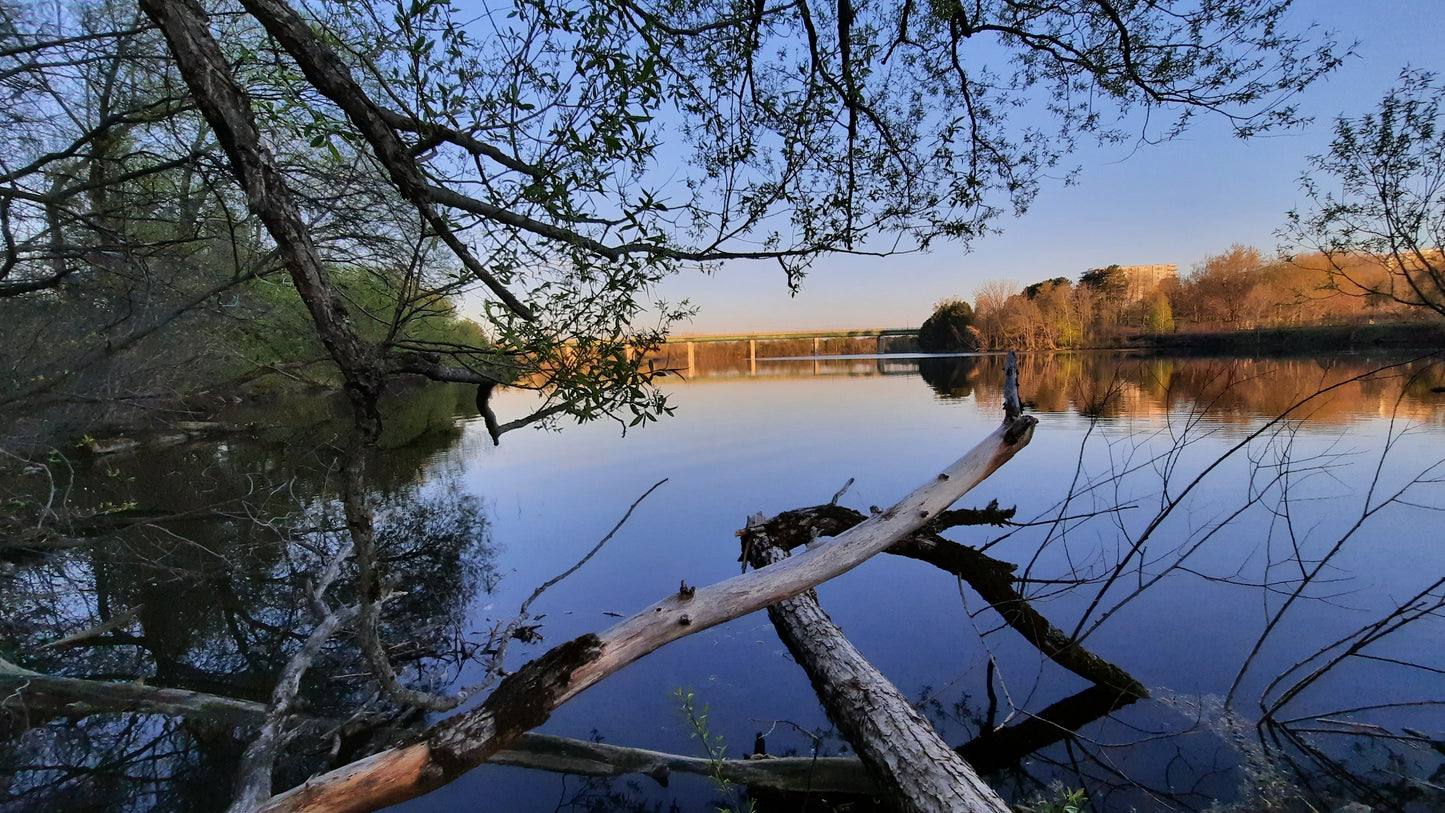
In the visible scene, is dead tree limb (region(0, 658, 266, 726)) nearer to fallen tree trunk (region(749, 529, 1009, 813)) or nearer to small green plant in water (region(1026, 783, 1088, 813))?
fallen tree trunk (region(749, 529, 1009, 813))

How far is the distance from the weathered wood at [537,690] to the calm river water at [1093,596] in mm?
786

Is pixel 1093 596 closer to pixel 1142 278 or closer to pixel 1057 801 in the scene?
pixel 1057 801

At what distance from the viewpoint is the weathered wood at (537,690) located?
1.65 meters

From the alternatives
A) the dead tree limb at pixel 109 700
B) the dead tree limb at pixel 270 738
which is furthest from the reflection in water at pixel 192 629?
the dead tree limb at pixel 270 738

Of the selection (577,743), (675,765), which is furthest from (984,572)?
(577,743)

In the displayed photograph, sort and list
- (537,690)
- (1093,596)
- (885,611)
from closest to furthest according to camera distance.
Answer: (537,690)
(885,611)
(1093,596)

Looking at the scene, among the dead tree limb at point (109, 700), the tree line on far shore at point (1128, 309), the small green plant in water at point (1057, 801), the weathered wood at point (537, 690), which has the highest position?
the tree line on far shore at point (1128, 309)

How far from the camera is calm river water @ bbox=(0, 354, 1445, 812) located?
2.54m

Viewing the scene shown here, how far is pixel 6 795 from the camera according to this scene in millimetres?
2396

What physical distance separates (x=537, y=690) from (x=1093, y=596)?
4.25 meters

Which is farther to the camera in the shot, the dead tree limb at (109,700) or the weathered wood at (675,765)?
the dead tree limb at (109,700)

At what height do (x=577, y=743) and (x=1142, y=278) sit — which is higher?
(x=1142, y=278)

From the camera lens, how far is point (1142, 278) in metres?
35.6

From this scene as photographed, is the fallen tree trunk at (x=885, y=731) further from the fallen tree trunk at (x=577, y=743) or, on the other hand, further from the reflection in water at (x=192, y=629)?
the reflection in water at (x=192, y=629)
